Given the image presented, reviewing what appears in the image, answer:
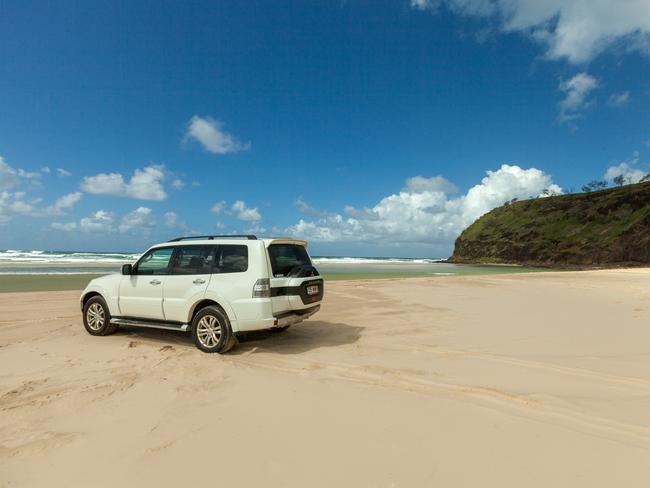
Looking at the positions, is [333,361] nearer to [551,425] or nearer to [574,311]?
[551,425]

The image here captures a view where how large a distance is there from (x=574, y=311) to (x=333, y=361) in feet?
28.2

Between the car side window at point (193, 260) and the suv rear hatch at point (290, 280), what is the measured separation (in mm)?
1205

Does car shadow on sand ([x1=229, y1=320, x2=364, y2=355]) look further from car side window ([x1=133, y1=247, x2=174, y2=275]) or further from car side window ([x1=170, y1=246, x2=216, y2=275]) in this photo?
car side window ([x1=133, y1=247, x2=174, y2=275])

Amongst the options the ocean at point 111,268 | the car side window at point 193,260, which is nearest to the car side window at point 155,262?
the car side window at point 193,260

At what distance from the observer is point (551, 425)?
369cm

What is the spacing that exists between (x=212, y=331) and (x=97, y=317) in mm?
3236

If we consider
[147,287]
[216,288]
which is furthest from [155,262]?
[216,288]

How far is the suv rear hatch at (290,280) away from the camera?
6.38 meters

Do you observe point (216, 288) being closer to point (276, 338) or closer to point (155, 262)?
point (155, 262)

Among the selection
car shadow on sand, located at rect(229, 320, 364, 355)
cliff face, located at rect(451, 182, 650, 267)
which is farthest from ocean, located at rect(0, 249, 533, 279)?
car shadow on sand, located at rect(229, 320, 364, 355)

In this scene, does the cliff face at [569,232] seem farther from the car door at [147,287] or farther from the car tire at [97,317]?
the car tire at [97,317]

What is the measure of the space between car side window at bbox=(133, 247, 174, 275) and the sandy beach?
4.62ft

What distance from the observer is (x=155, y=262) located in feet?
24.2

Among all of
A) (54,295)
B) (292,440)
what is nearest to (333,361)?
(292,440)
